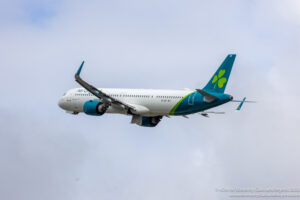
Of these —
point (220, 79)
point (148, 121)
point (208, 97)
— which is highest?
point (220, 79)

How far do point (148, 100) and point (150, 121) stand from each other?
734cm

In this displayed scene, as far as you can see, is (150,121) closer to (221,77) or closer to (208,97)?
(208,97)

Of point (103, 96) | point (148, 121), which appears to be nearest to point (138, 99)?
point (103, 96)

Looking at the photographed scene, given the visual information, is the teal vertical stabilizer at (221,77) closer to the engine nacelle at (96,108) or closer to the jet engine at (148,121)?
the jet engine at (148,121)

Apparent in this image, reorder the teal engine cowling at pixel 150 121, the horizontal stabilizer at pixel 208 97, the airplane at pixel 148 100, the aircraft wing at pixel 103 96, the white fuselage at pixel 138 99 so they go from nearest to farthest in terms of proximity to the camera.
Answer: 1. the horizontal stabilizer at pixel 208 97
2. the airplane at pixel 148 100
3. the aircraft wing at pixel 103 96
4. the white fuselage at pixel 138 99
5. the teal engine cowling at pixel 150 121

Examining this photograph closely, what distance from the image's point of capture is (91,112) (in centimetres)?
9175

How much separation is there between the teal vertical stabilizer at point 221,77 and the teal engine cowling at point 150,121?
1203 cm

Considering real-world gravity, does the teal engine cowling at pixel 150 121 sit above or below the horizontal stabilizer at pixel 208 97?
below

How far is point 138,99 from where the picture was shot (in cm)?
9188

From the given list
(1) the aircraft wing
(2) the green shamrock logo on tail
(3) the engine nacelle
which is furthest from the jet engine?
(2) the green shamrock logo on tail

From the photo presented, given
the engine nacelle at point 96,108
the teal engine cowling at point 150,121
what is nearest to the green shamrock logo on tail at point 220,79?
the teal engine cowling at point 150,121

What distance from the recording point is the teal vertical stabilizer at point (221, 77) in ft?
286

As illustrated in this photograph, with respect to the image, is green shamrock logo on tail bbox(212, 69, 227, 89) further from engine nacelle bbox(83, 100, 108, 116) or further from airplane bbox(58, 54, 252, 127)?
engine nacelle bbox(83, 100, 108, 116)

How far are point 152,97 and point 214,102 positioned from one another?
8192 millimetres
